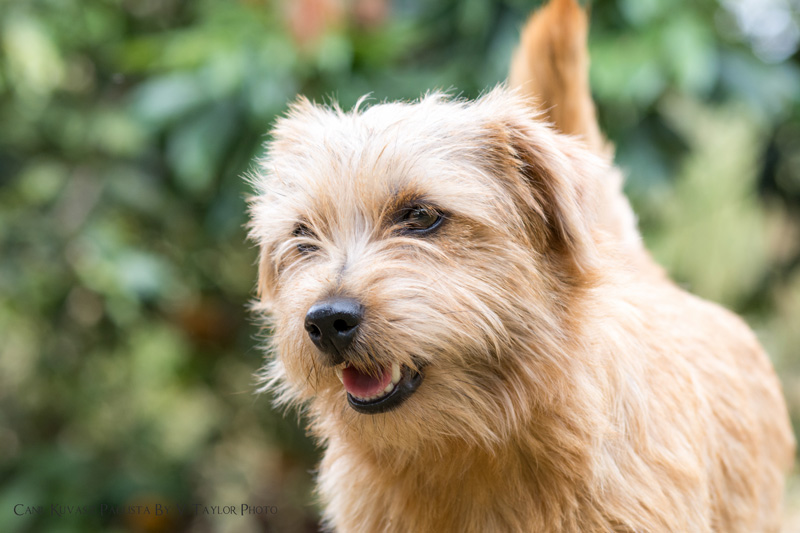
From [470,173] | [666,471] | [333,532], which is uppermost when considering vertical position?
[470,173]

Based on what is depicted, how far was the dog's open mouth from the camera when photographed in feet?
7.31

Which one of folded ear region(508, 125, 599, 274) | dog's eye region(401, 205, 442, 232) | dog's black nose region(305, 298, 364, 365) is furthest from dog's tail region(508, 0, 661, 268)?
dog's black nose region(305, 298, 364, 365)

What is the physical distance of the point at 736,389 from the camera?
10.2ft

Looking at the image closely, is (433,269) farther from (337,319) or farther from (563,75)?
(563,75)

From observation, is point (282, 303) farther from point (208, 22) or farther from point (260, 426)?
point (260, 426)

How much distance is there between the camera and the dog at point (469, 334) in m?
2.20

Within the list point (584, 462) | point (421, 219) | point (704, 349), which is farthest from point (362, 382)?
point (704, 349)

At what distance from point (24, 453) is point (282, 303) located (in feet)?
11.5

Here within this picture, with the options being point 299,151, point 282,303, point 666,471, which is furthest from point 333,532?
point 299,151

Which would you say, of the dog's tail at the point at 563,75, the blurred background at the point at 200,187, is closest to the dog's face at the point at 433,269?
the dog's tail at the point at 563,75

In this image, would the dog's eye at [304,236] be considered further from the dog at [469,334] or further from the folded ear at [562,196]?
the folded ear at [562,196]

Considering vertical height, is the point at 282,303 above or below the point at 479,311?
below

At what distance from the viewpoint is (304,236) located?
2506mm

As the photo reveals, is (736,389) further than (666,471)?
Yes
